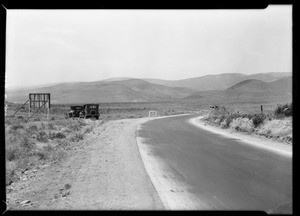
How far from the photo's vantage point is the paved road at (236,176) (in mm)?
4582

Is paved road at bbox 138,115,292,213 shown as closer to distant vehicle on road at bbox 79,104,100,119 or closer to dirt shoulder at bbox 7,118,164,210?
dirt shoulder at bbox 7,118,164,210

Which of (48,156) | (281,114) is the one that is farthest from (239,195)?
(281,114)

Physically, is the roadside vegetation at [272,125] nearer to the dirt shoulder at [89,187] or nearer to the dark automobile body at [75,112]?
the dirt shoulder at [89,187]

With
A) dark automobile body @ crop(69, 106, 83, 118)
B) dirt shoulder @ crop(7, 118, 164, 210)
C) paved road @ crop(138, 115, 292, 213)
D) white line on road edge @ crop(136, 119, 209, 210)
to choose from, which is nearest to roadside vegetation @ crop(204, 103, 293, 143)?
paved road @ crop(138, 115, 292, 213)

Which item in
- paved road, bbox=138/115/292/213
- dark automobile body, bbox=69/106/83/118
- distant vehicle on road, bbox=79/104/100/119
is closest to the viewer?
paved road, bbox=138/115/292/213

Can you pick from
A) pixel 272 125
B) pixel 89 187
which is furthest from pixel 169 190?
pixel 272 125

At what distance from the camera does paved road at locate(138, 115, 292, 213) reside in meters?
4.58

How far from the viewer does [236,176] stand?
634 centimetres

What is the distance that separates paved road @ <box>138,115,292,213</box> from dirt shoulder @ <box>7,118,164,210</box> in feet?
3.23

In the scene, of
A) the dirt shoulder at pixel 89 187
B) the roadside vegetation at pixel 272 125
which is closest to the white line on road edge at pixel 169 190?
the dirt shoulder at pixel 89 187

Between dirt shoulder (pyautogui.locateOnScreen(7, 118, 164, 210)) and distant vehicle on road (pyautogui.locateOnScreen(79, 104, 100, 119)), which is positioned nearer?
dirt shoulder (pyautogui.locateOnScreen(7, 118, 164, 210))

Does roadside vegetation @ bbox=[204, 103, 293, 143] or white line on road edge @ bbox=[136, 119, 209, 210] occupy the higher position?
roadside vegetation @ bbox=[204, 103, 293, 143]
